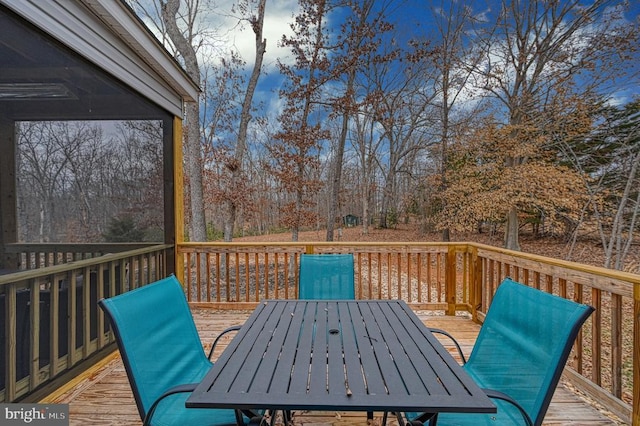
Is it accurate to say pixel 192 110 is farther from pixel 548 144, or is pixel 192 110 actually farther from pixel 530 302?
pixel 548 144

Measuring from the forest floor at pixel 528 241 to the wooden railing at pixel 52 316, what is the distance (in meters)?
9.80

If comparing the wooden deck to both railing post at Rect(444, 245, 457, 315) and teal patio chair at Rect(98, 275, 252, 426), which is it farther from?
railing post at Rect(444, 245, 457, 315)

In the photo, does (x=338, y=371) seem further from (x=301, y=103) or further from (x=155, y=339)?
(x=301, y=103)

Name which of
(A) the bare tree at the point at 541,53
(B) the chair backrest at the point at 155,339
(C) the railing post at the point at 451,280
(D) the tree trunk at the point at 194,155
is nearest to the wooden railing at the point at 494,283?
(C) the railing post at the point at 451,280

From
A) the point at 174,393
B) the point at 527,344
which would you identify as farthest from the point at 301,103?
the point at 174,393

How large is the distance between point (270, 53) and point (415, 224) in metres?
9.90

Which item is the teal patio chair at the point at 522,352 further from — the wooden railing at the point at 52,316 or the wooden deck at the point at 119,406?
the wooden railing at the point at 52,316

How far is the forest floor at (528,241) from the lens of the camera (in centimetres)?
897

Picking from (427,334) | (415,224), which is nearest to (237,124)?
(427,334)

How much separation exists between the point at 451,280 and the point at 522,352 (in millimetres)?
2585

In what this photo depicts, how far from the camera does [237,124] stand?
8883mm

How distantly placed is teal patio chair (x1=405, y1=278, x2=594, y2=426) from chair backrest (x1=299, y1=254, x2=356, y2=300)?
113 centimetres

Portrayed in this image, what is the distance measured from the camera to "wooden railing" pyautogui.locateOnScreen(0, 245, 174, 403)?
200cm

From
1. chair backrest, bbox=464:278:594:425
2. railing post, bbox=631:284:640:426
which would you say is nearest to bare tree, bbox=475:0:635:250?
railing post, bbox=631:284:640:426
